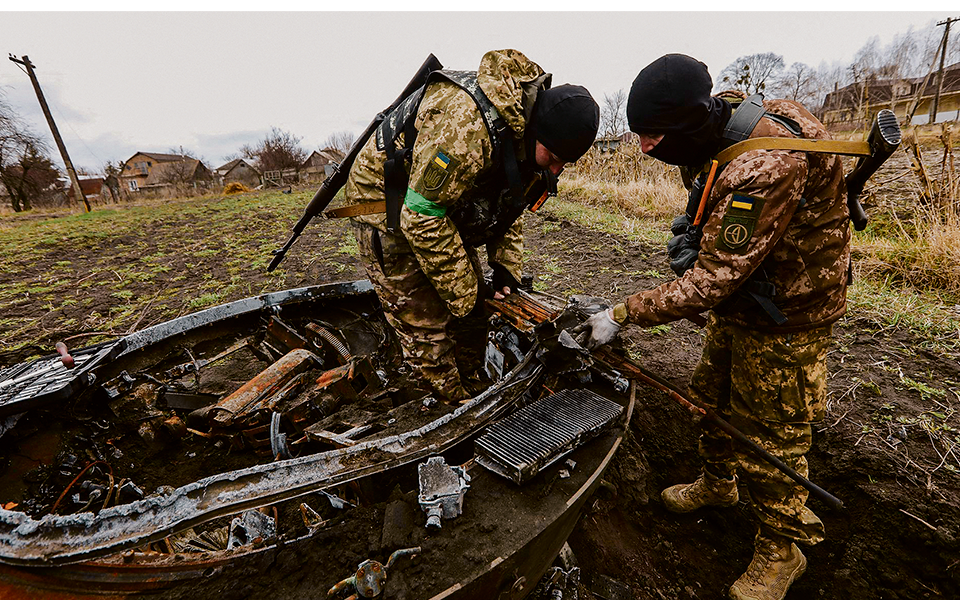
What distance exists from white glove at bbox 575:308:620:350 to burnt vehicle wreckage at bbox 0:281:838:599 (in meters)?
0.07

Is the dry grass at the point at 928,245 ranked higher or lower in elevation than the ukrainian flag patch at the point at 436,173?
lower

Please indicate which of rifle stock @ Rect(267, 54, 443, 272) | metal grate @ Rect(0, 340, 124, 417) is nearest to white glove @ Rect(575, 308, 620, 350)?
rifle stock @ Rect(267, 54, 443, 272)

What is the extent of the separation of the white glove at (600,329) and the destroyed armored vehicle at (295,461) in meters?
0.09

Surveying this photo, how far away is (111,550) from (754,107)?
285 centimetres

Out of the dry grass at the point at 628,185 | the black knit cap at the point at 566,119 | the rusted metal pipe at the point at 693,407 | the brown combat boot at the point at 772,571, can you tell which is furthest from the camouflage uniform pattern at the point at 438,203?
the dry grass at the point at 628,185

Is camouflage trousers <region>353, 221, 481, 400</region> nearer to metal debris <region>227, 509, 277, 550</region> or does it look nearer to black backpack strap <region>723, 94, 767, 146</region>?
metal debris <region>227, 509, 277, 550</region>

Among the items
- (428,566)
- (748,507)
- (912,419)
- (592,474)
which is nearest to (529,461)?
(592,474)

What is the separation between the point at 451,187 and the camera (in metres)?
2.27

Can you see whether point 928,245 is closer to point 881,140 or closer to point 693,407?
point 881,140

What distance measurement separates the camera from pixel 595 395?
2018mm

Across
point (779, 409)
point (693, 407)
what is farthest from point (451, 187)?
point (779, 409)

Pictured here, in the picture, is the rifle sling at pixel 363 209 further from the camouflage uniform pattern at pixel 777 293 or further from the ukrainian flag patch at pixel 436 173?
the camouflage uniform pattern at pixel 777 293

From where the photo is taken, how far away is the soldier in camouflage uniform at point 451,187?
2.26 m

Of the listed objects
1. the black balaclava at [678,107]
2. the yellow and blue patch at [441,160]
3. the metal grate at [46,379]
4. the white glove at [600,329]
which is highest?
the black balaclava at [678,107]
